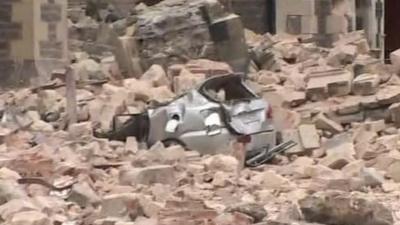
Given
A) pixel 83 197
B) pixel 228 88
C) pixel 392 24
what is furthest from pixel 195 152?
pixel 392 24

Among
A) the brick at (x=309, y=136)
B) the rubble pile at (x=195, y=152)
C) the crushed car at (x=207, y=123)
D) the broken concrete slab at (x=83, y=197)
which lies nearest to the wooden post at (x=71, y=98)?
the rubble pile at (x=195, y=152)

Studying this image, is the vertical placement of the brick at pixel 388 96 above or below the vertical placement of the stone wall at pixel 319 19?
below

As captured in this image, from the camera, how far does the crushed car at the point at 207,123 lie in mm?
10391

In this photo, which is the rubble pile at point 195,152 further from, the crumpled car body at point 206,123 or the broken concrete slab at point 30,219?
the crumpled car body at point 206,123

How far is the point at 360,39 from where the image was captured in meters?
16.6

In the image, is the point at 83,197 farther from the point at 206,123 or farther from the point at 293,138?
the point at 293,138

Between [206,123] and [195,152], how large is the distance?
0.35 metres

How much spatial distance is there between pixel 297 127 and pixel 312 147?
0.71m

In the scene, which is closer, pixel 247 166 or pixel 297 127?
pixel 247 166

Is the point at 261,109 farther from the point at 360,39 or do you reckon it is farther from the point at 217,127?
the point at 360,39

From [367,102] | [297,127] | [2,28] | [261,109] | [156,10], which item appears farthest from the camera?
[156,10]

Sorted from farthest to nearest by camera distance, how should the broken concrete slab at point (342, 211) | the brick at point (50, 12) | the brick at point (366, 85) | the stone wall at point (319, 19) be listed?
the stone wall at point (319, 19) → the brick at point (50, 12) → the brick at point (366, 85) → the broken concrete slab at point (342, 211)

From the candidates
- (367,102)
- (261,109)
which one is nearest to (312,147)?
(261,109)

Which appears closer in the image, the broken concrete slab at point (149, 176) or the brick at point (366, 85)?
the broken concrete slab at point (149, 176)
